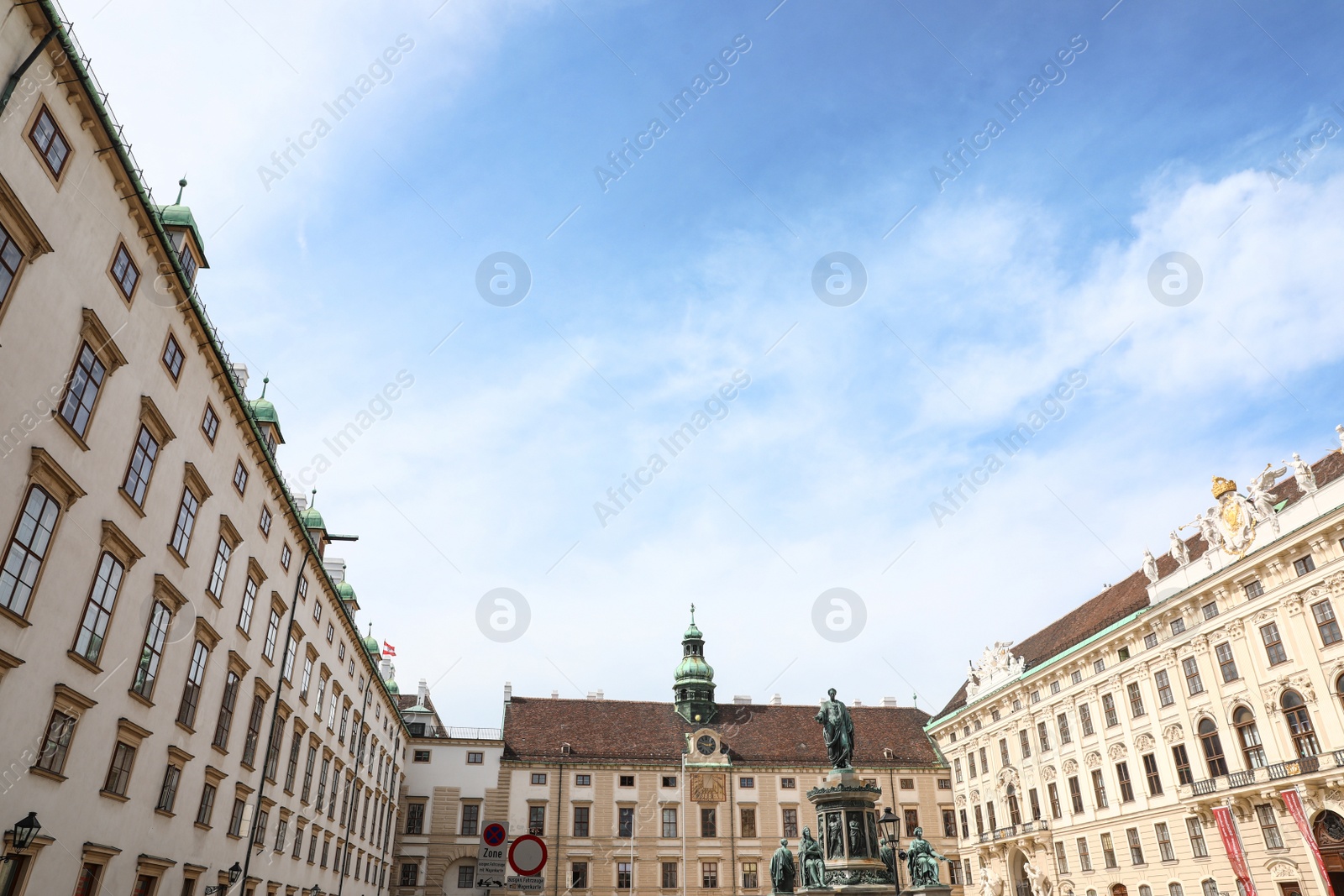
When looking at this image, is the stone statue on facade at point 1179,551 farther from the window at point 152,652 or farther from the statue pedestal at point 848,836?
the window at point 152,652

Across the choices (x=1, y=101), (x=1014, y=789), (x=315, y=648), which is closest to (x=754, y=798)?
(x=1014, y=789)

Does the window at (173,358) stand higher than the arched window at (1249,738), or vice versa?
the window at (173,358)

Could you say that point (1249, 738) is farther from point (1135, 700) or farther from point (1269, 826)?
point (1135, 700)

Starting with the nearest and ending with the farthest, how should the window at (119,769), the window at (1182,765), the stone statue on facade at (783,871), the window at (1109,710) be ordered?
the window at (119,769), the stone statue on facade at (783,871), the window at (1182,765), the window at (1109,710)

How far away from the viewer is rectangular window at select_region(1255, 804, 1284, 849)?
35.8 meters

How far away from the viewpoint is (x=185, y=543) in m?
22.3

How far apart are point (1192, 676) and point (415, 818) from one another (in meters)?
47.4

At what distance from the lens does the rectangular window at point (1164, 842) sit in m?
41.8

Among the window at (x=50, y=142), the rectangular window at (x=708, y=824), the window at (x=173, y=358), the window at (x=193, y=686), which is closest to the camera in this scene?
the window at (x=50, y=142)

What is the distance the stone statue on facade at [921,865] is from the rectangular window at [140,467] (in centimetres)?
2264

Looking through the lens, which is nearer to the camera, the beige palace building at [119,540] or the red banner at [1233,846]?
the beige palace building at [119,540]

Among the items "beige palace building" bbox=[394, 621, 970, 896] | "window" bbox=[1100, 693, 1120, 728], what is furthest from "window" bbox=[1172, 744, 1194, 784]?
"beige palace building" bbox=[394, 621, 970, 896]

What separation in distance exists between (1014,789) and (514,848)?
5347cm

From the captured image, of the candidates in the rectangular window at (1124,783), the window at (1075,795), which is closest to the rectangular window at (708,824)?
the window at (1075,795)
